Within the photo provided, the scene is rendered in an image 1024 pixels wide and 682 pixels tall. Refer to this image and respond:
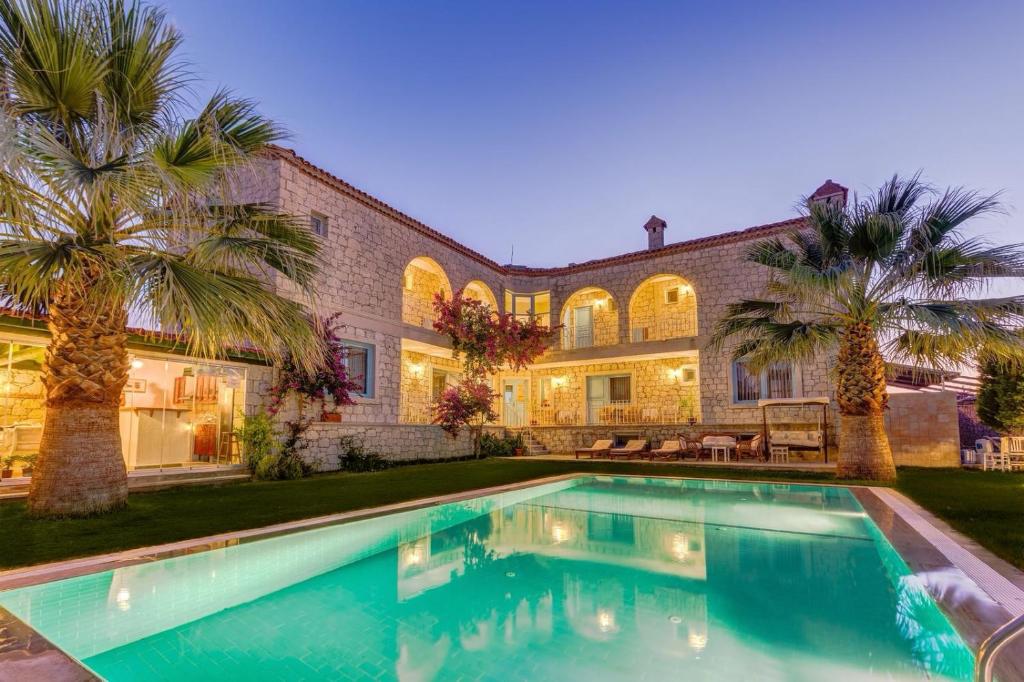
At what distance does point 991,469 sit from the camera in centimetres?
1319

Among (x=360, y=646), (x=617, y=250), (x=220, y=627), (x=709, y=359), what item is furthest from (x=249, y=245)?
(x=617, y=250)

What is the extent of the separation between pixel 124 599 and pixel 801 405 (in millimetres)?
16822

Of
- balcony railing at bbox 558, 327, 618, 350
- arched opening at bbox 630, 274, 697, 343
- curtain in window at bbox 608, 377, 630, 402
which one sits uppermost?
arched opening at bbox 630, 274, 697, 343

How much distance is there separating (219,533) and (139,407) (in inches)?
285

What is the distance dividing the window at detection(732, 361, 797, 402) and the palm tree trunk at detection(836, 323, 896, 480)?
6061mm

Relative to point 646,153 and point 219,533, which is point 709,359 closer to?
point 219,533

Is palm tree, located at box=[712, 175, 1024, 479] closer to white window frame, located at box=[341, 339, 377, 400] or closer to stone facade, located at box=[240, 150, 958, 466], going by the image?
stone facade, located at box=[240, 150, 958, 466]

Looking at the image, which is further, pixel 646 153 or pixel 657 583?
pixel 646 153

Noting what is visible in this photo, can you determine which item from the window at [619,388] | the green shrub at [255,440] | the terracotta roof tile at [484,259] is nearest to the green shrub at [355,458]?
the green shrub at [255,440]

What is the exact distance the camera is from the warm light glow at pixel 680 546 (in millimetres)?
5480

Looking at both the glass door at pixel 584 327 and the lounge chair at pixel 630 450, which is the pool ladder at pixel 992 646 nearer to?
the lounge chair at pixel 630 450

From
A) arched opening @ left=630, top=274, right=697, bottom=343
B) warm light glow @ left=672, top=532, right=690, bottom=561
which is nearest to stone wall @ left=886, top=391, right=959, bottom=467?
arched opening @ left=630, top=274, right=697, bottom=343

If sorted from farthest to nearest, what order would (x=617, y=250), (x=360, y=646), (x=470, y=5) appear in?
(x=617, y=250), (x=470, y=5), (x=360, y=646)

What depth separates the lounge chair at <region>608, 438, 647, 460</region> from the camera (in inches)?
657
